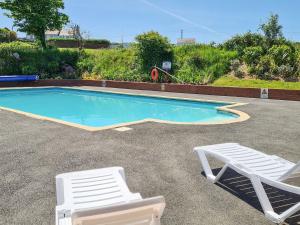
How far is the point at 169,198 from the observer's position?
4152 mm

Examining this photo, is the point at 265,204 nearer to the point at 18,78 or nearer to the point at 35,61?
the point at 18,78

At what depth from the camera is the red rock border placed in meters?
14.5

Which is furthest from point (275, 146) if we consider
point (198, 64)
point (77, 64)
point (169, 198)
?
point (77, 64)

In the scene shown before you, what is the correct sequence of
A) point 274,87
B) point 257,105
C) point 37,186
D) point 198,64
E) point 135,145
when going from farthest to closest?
point 198,64 → point 274,87 → point 257,105 → point 135,145 → point 37,186

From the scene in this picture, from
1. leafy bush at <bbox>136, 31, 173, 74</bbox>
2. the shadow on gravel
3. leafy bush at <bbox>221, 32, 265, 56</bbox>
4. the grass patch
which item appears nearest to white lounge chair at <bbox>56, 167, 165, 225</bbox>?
the shadow on gravel

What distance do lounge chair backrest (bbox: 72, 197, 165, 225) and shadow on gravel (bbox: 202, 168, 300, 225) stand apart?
1.95 meters

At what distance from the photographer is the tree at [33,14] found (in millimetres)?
26812

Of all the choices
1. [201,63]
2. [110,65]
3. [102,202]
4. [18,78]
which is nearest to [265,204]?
[102,202]

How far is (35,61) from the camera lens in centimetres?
2398

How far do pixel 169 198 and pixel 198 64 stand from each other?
16.7 meters

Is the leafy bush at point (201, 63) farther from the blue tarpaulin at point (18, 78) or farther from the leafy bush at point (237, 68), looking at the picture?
the blue tarpaulin at point (18, 78)

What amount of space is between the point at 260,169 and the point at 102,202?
6.87ft

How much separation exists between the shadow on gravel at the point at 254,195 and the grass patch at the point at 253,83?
11723mm

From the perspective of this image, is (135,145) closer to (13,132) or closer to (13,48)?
(13,132)
